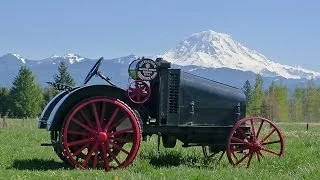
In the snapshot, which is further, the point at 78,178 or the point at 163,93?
the point at 163,93

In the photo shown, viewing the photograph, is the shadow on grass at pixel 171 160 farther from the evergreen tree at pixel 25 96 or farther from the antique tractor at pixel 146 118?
the evergreen tree at pixel 25 96

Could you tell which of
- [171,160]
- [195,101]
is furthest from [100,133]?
[195,101]

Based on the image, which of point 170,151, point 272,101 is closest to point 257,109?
point 272,101

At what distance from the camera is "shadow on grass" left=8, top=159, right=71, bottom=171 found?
11.8m

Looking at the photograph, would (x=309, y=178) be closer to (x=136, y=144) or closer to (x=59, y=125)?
(x=136, y=144)

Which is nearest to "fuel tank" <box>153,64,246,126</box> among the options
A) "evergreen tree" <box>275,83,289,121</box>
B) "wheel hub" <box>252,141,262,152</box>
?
"wheel hub" <box>252,141,262,152</box>

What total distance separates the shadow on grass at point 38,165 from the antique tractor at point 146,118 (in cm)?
28

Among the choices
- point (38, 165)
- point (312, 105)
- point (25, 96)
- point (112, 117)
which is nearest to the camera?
point (112, 117)

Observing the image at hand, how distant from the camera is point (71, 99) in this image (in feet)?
39.5

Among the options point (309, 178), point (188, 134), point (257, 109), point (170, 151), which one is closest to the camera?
point (309, 178)

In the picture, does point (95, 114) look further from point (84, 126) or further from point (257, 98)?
point (257, 98)

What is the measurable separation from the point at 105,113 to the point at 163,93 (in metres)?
1.25

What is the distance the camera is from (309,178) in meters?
9.18

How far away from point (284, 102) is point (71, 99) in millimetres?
126052
